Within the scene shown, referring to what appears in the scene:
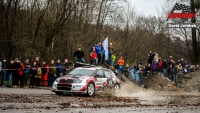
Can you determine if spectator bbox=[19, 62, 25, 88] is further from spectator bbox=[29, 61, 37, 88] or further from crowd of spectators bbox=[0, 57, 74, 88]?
spectator bbox=[29, 61, 37, 88]

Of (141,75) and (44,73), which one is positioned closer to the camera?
(44,73)

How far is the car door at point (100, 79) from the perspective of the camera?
806 inches

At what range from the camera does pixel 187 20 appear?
145ft

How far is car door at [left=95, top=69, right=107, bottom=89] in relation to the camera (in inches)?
806

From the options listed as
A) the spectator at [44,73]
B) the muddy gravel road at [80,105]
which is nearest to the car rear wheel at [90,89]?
the muddy gravel road at [80,105]

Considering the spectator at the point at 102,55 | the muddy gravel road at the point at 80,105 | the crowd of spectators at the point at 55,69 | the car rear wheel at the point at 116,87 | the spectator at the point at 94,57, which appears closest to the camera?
the muddy gravel road at the point at 80,105

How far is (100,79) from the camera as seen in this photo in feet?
68.2

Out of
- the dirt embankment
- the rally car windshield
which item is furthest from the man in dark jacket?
the dirt embankment

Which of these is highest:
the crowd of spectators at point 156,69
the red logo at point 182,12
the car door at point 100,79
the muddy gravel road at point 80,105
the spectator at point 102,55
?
the red logo at point 182,12

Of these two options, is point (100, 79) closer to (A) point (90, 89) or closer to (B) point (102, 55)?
(A) point (90, 89)

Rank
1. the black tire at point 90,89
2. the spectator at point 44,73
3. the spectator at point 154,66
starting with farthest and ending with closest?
the spectator at point 154,66, the spectator at point 44,73, the black tire at point 90,89

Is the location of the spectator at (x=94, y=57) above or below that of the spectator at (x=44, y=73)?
above

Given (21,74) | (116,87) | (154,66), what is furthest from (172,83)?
(21,74)

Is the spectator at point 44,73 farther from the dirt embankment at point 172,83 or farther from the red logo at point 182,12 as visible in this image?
the red logo at point 182,12
